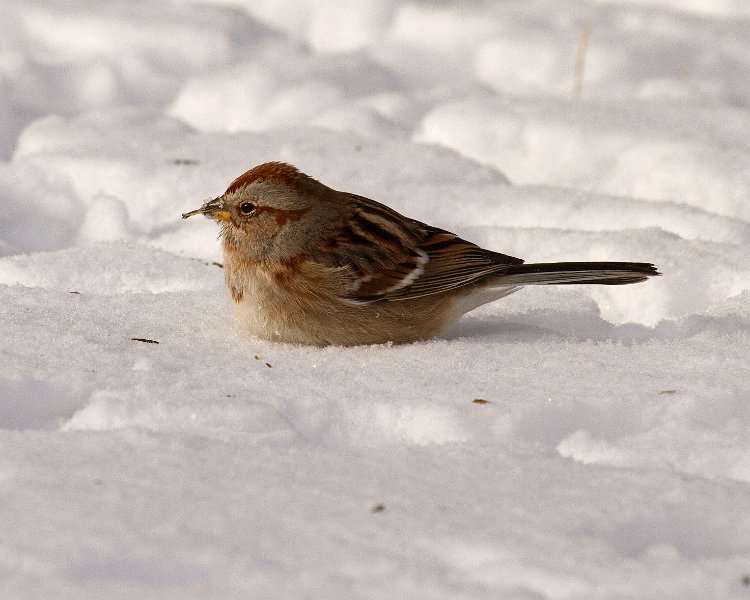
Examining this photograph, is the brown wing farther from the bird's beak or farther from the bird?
the bird's beak

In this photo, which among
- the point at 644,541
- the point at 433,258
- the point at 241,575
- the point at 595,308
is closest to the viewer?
the point at 241,575

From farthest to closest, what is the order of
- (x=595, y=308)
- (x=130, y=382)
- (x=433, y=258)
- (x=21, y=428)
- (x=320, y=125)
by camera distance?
(x=320, y=125)
(x=595, y=308)
(x=433, y=258)
(x=130, y=382)
(x=21, y=428)

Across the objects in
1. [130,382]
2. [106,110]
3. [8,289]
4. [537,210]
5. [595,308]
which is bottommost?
[130,382]

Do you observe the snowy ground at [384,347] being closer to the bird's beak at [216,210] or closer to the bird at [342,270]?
the bird at [342,270]

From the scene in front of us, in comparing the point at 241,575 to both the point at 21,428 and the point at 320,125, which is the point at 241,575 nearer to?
the point at 21,428

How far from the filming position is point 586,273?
424 cm

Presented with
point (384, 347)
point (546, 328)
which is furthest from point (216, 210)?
point (546, 328)

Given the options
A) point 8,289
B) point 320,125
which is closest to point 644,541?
A: point 8,289

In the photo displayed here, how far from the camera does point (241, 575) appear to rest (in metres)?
2.44

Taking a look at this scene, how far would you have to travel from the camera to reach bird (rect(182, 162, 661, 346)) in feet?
13.6

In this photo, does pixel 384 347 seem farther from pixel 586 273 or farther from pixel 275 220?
pixel 586 273

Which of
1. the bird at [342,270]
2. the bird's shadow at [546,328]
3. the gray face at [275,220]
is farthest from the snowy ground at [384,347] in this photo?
the gray face at [275,220]

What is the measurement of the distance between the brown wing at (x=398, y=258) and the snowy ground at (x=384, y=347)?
22cm

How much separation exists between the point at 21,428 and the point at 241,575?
43.7 inches
